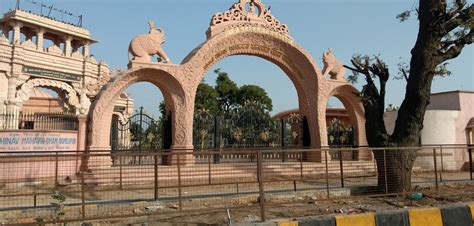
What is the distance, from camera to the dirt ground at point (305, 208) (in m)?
6.52

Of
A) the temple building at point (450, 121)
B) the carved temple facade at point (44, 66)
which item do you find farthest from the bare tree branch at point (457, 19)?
the carved temple facade at point (44, 66)

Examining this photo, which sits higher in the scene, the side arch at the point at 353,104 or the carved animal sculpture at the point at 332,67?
the carved animal sculpture at the point at 332,67

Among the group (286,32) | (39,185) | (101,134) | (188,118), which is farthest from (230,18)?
(39,185)

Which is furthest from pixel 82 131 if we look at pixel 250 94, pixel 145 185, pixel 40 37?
pixel 250 94

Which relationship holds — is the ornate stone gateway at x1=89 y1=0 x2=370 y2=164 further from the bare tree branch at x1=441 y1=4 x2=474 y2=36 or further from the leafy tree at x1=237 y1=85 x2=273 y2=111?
the leafy tree at x1=237 y1=85 x2=273 y2=111

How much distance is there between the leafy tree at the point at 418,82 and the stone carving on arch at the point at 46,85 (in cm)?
2450

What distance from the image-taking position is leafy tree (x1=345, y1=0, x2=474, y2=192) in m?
9.12

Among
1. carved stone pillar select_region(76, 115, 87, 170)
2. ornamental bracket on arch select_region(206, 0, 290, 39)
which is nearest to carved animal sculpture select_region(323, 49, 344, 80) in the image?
ornamental bracket on arch select_region(206, 0, 290, 39)

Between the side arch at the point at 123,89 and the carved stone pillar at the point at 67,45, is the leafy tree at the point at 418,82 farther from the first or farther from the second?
the carved stone pillar at the point at 67,45

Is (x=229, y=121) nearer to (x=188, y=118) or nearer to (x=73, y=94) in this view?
(x=188, y=118)

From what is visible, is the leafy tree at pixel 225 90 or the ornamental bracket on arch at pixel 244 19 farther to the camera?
the leafy tree at pixel 225 90

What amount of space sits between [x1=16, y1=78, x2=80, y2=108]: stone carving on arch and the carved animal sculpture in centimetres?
2159

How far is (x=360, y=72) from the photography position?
10.4 m

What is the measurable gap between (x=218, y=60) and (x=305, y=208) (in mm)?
6888
